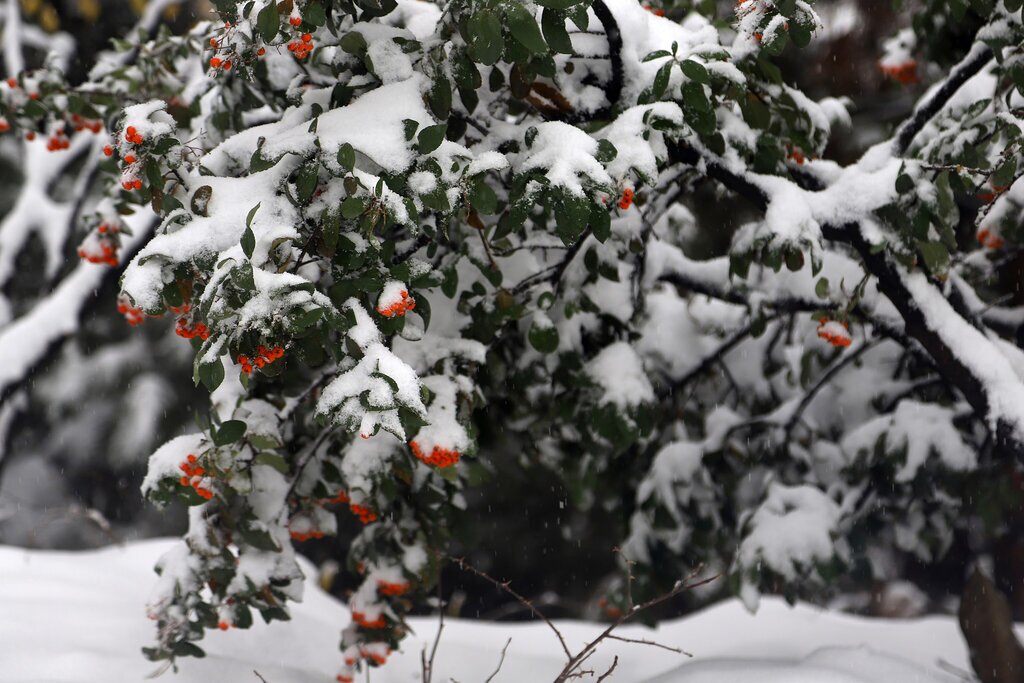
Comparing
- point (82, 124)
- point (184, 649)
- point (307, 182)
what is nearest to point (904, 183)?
point (307, 182)

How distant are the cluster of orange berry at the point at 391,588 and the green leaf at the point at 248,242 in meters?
1.24

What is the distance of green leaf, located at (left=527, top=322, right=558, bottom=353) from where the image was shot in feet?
7.57

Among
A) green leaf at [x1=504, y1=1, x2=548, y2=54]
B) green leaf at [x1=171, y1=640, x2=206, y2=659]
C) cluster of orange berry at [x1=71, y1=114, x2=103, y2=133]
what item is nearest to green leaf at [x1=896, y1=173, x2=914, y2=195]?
green leaf at [x1=504, y1=1, x2=548, y2=54]

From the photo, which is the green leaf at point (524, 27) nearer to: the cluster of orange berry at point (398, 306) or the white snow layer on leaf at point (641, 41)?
the cluster of orange berry at point (398, 306)

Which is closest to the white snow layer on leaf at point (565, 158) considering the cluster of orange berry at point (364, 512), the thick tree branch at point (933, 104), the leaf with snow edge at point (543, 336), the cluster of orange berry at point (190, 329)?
the leaf with snow edge at point (543, 336)

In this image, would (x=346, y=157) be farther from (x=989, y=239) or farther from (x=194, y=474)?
(x=989, y=239)

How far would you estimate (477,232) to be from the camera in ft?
7.57

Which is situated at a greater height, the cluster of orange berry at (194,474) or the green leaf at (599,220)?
the green leaf at (599,220)

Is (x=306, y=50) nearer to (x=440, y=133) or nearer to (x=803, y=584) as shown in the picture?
(x=440, y=133)

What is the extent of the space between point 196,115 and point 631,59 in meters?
1.43

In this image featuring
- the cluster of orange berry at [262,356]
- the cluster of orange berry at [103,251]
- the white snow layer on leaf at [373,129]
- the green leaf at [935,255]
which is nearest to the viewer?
the cluster of orange berry at [262,356]

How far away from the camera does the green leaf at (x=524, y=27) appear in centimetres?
168

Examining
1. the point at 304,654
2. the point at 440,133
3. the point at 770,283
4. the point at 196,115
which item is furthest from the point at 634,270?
the point at 304,654

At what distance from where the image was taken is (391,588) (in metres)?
2.52
